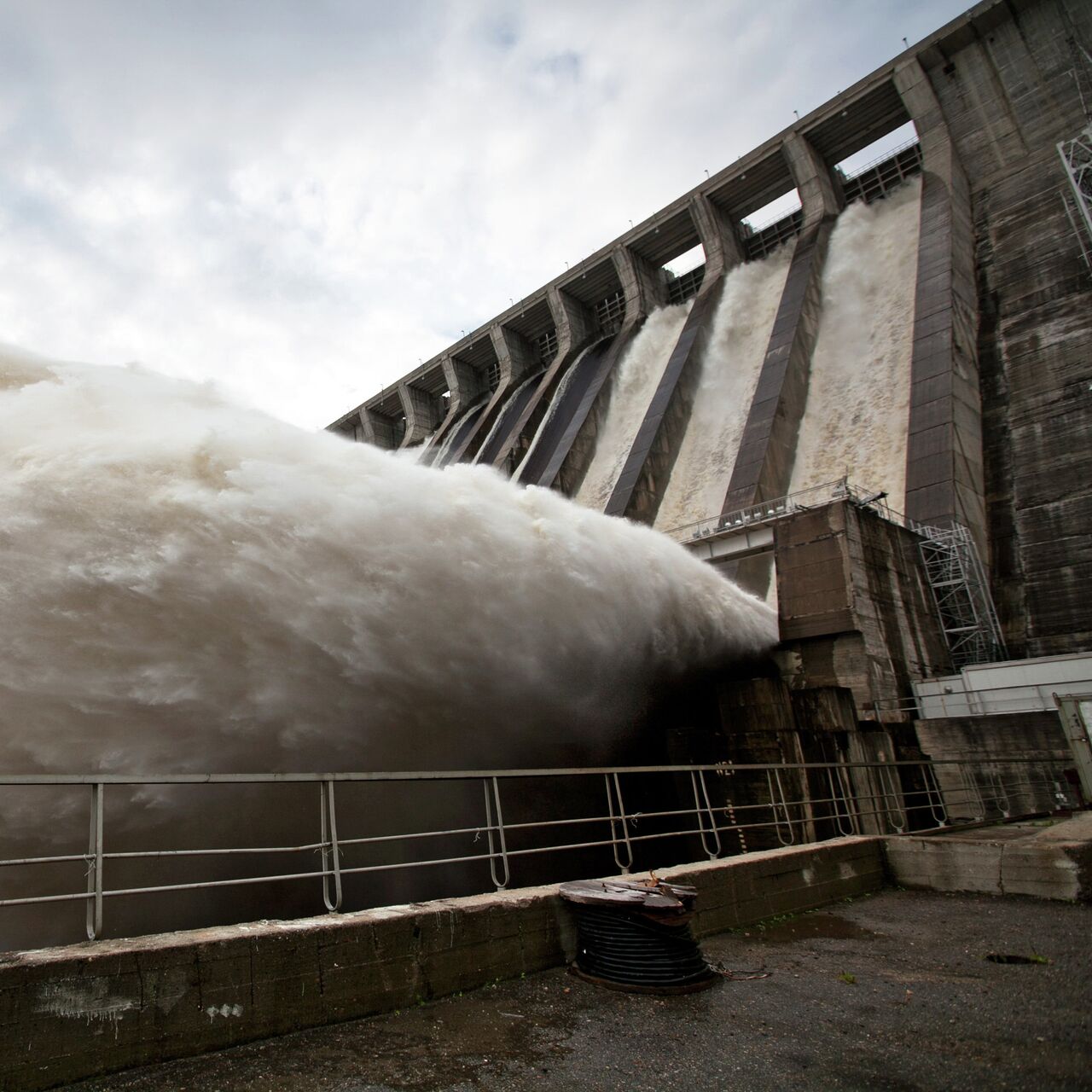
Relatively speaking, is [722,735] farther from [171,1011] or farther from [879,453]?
[879,453]

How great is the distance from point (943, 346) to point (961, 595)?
23.8 ft

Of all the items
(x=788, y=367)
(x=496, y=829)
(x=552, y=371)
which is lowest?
(x=496, y=829)

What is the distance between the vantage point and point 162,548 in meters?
5.23

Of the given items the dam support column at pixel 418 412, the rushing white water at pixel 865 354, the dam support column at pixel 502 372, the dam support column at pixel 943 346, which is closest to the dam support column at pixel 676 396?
the rushing white water at pixel 865 354

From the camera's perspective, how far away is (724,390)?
2669 centimetres

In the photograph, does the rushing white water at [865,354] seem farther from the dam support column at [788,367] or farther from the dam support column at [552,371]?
the dam support column at [552,371]

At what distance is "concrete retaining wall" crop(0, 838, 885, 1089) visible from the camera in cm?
255

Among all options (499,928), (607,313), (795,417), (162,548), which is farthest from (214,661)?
(607,313)

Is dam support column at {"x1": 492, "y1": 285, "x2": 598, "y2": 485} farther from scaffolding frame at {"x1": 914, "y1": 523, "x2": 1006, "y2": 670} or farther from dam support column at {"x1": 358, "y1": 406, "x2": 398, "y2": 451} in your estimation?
scaffolding frame at {"x1": 914, "y1": 523, "x2": 1006, "y2": 670}

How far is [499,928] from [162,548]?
3418mm

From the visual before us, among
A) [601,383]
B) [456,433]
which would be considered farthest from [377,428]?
[601,383]

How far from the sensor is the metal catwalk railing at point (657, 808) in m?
4.47

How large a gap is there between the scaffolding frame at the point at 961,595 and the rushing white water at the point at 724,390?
6463 millimetres

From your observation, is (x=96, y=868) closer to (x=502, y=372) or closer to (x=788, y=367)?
(x=788, y=367)
